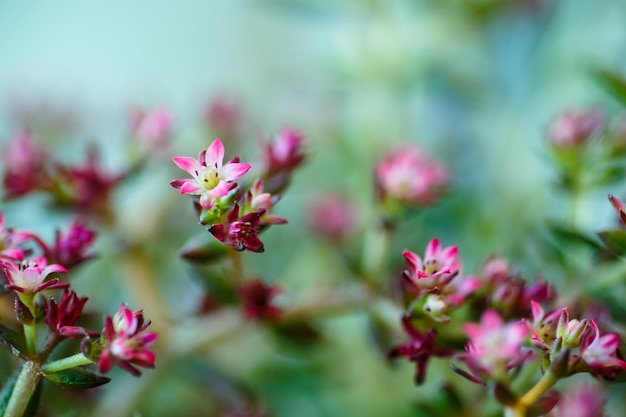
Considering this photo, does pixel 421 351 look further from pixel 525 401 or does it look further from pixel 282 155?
pixel 282 155

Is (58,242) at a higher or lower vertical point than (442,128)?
higher

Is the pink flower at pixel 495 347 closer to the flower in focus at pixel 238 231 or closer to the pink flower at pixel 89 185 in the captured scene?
the flower in focus at pixel 238 231

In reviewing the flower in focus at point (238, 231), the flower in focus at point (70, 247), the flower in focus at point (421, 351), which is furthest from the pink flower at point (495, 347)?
the flower in focus at point (70, 247)

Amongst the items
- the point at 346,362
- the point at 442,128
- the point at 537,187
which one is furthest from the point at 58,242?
the point at 442,128

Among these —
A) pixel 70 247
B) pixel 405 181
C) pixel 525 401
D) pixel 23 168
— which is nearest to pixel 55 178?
pixel 23 168

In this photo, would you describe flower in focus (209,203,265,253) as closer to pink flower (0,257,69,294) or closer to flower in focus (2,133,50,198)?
pink flower (0,257,69,294)

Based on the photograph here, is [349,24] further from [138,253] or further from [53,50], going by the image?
[53,50]

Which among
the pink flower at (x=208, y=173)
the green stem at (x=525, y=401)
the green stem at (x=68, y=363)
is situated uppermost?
the pink flower at (x=208, y=173)
